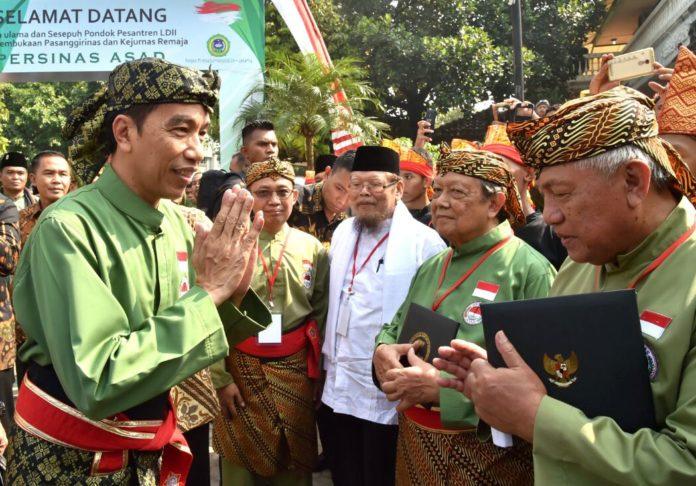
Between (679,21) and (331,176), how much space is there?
10.2 m

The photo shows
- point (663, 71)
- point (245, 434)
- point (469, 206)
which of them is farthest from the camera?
point (245, 434)

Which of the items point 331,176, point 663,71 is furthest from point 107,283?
point 331,176

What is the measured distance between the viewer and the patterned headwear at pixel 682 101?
118 inches

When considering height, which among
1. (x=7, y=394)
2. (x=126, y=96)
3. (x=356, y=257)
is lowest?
(x=7, y=394)

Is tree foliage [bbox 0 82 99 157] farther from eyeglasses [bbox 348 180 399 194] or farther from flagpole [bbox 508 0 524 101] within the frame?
eyeglasses [bbox 348 180 399 194]

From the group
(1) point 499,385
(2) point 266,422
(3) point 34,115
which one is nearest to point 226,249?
(1) point 499,385

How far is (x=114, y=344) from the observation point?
78.9 inches

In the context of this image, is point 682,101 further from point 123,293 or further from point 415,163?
point 415,163

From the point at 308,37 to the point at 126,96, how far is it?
12.2 meters

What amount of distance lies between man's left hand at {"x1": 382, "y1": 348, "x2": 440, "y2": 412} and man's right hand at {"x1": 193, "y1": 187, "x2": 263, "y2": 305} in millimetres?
1108

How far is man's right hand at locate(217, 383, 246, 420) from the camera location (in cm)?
434

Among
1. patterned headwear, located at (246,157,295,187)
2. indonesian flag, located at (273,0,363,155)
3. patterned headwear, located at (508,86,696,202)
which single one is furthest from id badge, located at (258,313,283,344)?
indonesian flag, located at (273,0,363,155)

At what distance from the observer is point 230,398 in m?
4.34

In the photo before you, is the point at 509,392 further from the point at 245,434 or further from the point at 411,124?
the point at 411,124
